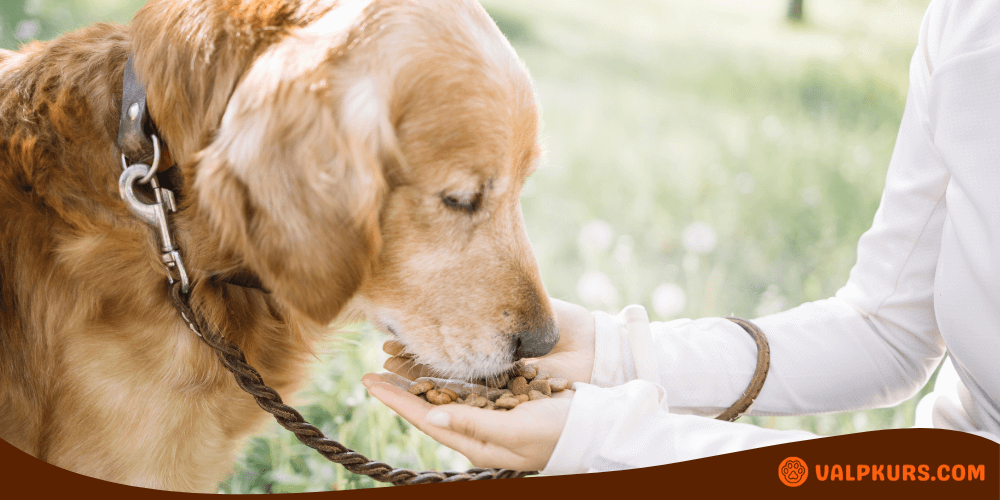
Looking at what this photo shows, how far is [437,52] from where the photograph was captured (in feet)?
5.33

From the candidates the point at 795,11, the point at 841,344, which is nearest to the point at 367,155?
the point at 841,344

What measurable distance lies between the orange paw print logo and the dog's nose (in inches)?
24.3

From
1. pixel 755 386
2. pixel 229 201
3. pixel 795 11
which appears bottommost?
pixel 795 11

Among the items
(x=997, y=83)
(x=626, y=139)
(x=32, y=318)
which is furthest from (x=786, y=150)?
(x=32, y=318)

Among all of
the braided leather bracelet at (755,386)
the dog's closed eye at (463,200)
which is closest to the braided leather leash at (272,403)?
the dog's closed eye at (463,200)

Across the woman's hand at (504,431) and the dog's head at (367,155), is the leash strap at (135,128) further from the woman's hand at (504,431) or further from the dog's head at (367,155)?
the woman's hand at (504,431)

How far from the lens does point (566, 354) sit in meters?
2.04

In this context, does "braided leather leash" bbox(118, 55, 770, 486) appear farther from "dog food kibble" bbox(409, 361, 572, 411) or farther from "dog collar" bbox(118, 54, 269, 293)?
"dog food kibble" bbox(409, 361, 572, 411)

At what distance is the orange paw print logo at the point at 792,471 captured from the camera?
1.48m

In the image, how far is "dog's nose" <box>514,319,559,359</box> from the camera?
69.4 inches

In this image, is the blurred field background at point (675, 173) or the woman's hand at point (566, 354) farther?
the blurred field background at point (675, 173)

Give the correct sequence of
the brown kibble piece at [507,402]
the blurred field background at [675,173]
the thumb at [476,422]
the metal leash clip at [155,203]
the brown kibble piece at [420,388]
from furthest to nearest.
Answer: the blurred field background at [675,173]
the brown kibble piece at [420,388]
the brown kibble piece at [507,402]
the thumb at [476,422]
the metal leash clip at [155,203]

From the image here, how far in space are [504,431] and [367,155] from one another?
0.69 m

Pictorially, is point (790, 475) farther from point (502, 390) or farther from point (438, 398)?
point (438, 398)
